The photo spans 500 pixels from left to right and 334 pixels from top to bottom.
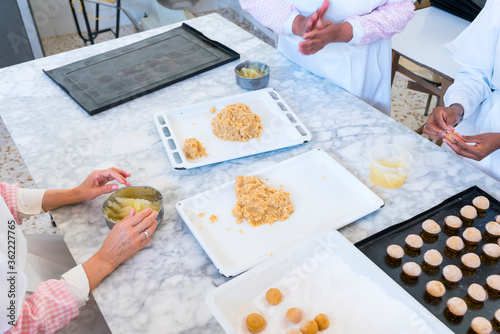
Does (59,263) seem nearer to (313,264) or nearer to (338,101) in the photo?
(313,264)

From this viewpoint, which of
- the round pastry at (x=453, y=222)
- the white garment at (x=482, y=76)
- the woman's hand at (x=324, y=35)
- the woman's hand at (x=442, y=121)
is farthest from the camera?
the woman's hand at (x=324, y=35)

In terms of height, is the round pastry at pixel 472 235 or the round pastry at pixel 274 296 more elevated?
the round pastry at pixel 472 235

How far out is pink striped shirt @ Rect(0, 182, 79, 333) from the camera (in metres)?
0.93

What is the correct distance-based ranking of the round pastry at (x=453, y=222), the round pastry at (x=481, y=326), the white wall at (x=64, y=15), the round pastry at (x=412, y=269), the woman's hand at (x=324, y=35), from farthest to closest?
the white wall at (x=64, y=15), the woman's hand at (x=324, y=35), the round pastry at (x=453, y=222), the round pastry at (x=412, y=269), the round pastry at (x=481, y=326)

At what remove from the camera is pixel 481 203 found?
1159mm

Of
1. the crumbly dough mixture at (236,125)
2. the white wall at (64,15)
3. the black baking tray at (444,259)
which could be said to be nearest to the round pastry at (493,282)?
the black baking tray at (444,259)

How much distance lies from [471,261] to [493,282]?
0.21ft

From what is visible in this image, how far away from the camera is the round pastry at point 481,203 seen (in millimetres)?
1153

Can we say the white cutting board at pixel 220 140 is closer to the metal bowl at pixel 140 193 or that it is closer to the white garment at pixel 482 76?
the metal bowl at pixel 140 193

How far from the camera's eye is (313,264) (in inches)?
40.8

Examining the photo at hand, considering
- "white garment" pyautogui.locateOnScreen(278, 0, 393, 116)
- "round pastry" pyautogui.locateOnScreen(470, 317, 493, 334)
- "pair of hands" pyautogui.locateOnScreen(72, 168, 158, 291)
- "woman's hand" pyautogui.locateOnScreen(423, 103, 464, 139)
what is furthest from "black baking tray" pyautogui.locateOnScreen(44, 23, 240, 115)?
"round pastry" pyautogui.locateOnScreen(470, 317, 493, 334)

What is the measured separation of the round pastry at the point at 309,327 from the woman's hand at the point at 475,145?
Result: 2.42 ft

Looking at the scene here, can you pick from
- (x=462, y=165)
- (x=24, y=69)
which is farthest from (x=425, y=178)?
(x=24, y=69)

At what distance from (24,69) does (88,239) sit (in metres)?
1.18
